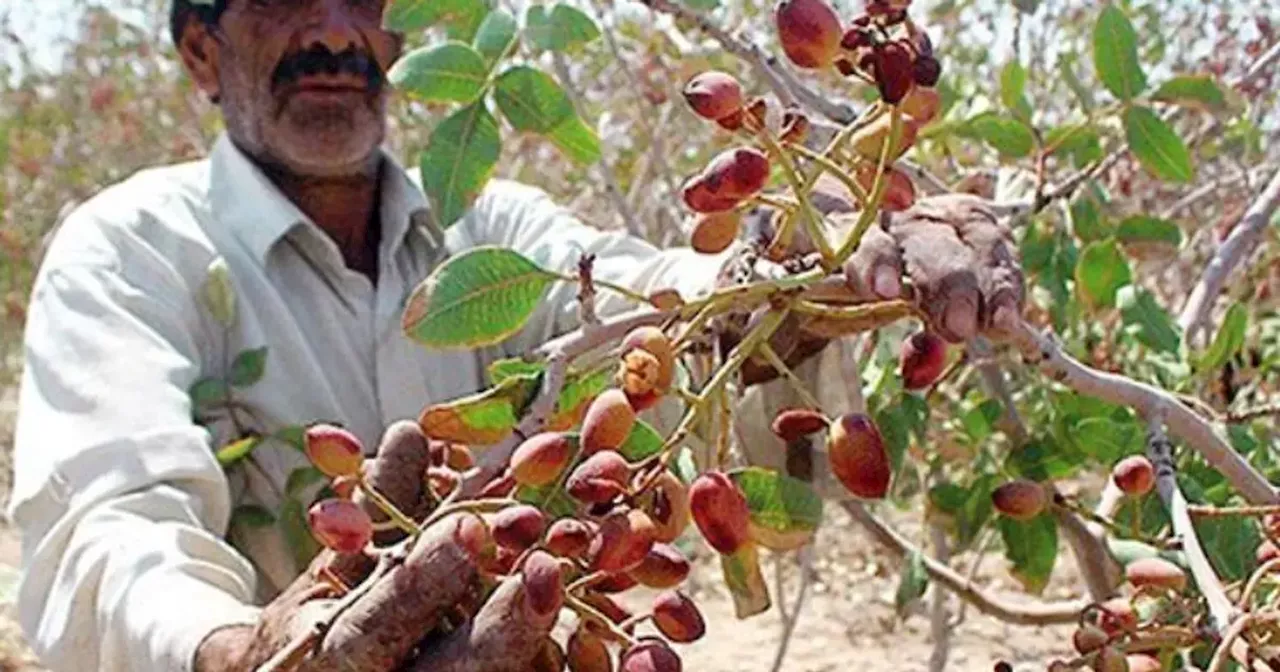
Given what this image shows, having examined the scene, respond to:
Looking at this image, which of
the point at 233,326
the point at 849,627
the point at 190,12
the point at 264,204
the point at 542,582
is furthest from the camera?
the point at 849,627

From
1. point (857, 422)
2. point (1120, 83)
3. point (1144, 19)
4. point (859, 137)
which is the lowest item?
point (857, 422)

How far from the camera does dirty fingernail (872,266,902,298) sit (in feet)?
2.86

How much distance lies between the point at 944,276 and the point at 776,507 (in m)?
0.16

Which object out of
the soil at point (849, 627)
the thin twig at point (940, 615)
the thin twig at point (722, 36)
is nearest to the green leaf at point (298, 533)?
the thin twig at point (722, 36)

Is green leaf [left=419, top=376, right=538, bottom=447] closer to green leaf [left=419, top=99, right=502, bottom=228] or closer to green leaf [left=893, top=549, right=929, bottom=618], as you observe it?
green leaf [left=419, top=99, right=502, bottom=228]

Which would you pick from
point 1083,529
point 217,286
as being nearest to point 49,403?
point 217,286

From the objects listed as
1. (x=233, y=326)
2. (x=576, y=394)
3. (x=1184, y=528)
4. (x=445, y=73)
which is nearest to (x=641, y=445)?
(x=576, y=394)

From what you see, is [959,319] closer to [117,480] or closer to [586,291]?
[586,291]

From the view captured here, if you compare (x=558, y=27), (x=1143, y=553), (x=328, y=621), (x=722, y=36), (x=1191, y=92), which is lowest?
(x=328, y=621)

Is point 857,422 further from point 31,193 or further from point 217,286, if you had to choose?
point 31,193

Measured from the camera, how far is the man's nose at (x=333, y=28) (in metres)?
2.01

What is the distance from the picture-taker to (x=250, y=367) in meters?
1.71

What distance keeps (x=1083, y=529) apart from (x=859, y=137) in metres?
0.79

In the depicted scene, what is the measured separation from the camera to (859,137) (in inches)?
32.6
